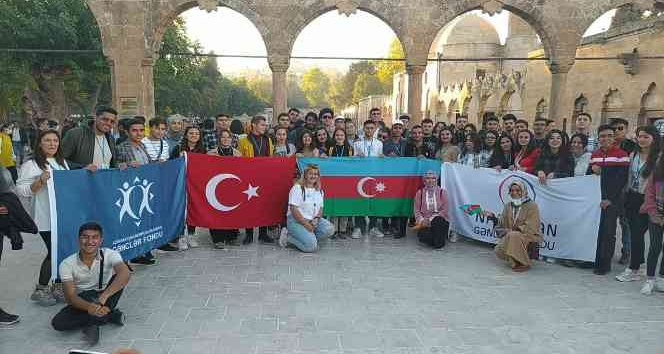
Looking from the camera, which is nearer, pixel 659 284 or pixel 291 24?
pixel 659 284

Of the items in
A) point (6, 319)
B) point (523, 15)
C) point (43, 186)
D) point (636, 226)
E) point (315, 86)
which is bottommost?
point (6, 319)

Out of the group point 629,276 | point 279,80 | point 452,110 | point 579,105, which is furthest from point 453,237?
point 452,110

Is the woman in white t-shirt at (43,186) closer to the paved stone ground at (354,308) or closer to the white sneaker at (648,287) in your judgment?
the paved stone ground at (354,308)

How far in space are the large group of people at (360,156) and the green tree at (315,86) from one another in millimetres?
114808

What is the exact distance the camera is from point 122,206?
5.26 metres

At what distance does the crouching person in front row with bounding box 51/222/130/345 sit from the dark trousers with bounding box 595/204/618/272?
5468 millimetres

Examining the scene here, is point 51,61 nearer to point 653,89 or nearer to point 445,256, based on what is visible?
point 445,256

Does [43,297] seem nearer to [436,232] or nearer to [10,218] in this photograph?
[10,218]

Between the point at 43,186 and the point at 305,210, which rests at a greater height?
the point at 43,186

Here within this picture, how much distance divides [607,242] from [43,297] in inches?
255

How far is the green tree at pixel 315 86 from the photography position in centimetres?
12300

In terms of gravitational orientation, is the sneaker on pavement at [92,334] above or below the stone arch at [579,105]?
below

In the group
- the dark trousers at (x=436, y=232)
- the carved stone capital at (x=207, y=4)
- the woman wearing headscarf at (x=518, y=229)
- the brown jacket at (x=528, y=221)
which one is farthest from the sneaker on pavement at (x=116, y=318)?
the carved stone capital at (x=207, y=4)

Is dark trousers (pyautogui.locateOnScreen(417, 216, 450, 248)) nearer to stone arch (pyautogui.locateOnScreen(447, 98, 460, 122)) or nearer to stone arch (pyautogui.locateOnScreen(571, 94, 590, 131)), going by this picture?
stone arch (pyautogui.locateOnScreen(571, 94, 590, 131))
